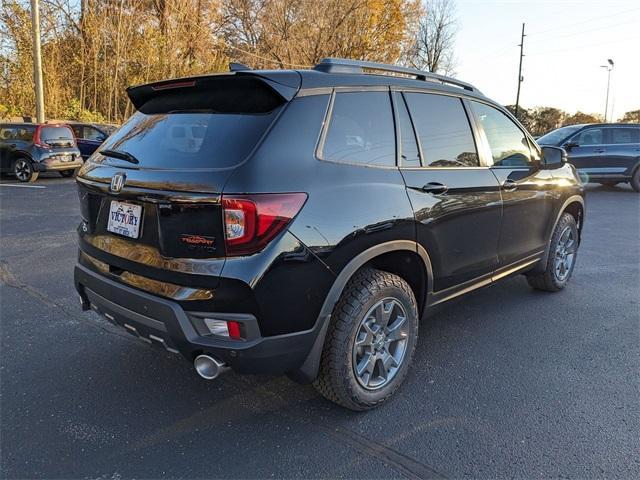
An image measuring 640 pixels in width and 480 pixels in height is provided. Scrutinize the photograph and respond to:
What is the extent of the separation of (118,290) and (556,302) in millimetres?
3770

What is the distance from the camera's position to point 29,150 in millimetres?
12758

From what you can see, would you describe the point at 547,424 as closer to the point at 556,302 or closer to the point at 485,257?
the point at 485,257

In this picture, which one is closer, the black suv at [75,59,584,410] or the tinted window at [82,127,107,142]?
the black suv at [75,59,584,410]

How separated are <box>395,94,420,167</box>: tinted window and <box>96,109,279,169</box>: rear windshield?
0.89 metres

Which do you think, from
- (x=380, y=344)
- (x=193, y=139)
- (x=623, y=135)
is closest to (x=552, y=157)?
(x=380, y=344)

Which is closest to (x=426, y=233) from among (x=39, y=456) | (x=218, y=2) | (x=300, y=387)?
(x=300, y=387)

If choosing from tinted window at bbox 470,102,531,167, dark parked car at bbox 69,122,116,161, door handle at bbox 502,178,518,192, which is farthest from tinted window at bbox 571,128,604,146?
dark parked car at bbox 69,122,116,161

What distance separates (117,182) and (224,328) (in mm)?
955

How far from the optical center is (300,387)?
2.99 m

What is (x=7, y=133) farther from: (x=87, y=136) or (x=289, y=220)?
(x=289, y=220)

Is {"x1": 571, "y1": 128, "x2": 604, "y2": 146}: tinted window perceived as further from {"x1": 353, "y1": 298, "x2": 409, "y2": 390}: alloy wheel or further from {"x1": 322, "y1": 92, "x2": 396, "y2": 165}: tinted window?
{"x1": 353, "y1": 298, "x2": 409, "y2": 390}: alloy wheel

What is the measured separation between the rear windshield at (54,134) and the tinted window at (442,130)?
12.6 metres

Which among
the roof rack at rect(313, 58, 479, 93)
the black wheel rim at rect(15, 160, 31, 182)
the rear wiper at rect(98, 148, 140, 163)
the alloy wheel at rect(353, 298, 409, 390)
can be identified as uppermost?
the roof rack at rect(313, 58, 479, 93)

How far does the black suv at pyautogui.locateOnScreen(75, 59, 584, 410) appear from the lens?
85.8 inches
